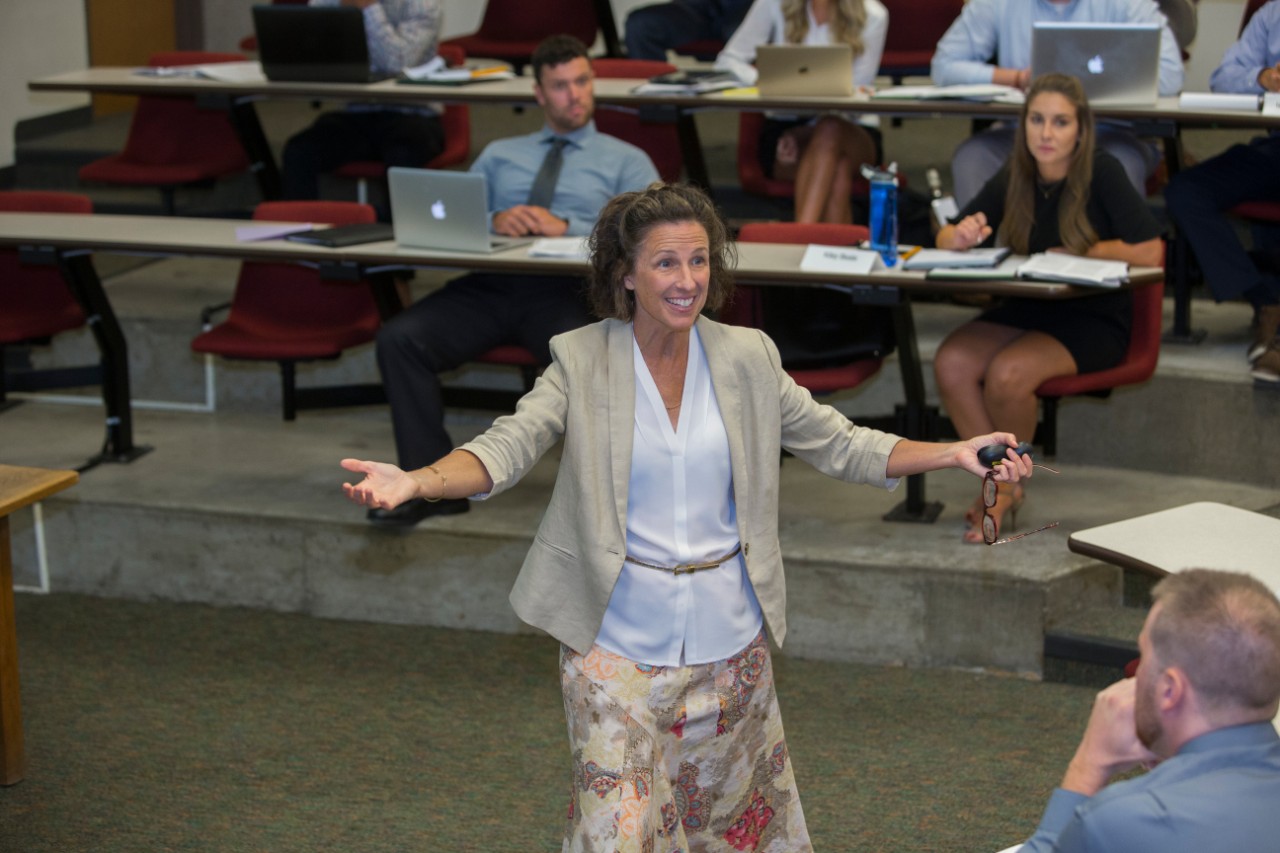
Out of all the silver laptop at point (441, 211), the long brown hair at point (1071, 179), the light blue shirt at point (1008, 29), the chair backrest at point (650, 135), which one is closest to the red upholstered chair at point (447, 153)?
the chair backrest at point (650, 135)

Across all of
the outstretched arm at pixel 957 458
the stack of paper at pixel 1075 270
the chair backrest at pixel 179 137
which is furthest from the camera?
the chair backrest at pixel 179 137

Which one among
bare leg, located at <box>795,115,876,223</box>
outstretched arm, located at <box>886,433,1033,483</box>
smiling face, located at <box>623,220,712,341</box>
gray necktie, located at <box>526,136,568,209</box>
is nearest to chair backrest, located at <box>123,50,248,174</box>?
gray necktie, located at <box>526,136,568,209</box>

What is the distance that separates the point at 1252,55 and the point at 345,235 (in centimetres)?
308

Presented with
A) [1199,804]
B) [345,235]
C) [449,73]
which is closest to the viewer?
[1199,804]

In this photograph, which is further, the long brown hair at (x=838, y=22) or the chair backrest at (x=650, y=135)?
the chair backrest at (x=650, y=135)

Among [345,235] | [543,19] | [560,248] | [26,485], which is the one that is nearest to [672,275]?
[26,485]

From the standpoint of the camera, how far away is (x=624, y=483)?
2566 mm

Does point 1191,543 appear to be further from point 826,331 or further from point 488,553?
point 488,553

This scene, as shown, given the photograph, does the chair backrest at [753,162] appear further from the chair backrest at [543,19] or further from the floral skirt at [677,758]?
the floral skirt at [677,758]

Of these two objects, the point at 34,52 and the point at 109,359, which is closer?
the point at 109,359

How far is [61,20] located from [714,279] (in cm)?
670

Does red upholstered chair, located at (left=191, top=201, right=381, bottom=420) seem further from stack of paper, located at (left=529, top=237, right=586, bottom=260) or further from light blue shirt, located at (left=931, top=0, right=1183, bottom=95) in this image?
light blue shirt, located at (left=931, top=0, right=1183, bottom=95)

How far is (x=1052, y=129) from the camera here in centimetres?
445

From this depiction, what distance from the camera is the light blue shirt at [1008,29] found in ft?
18.1
